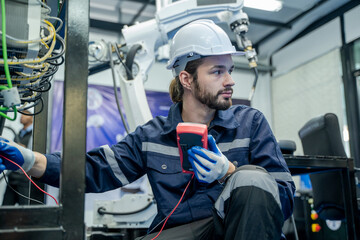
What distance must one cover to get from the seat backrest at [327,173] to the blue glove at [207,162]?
139cm

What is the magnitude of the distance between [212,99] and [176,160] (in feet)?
1.03

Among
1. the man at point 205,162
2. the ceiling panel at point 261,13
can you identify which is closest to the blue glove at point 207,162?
the man at point 205,162

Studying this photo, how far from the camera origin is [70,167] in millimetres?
861

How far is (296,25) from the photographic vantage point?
6.03m

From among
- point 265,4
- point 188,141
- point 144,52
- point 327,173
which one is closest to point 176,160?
point 188,141

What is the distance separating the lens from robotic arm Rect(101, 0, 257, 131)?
7.15ft

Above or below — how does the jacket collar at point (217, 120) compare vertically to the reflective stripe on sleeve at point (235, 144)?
above

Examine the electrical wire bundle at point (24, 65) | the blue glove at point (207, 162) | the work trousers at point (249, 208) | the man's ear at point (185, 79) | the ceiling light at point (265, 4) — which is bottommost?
the work trousers at point (249, 208)

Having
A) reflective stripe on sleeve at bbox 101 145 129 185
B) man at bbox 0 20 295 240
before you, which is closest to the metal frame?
man at bbox 0 20 295 240

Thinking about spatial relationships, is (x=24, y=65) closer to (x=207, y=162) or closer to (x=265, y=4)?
(x=207, y=162)

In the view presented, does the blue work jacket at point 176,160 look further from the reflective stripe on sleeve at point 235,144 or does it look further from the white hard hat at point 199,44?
the white hard hat at point 199,44

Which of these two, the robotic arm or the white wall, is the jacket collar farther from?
the white wall

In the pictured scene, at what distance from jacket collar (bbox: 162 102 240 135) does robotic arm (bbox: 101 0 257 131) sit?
0.60 meters

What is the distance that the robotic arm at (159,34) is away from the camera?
2.18 meters
